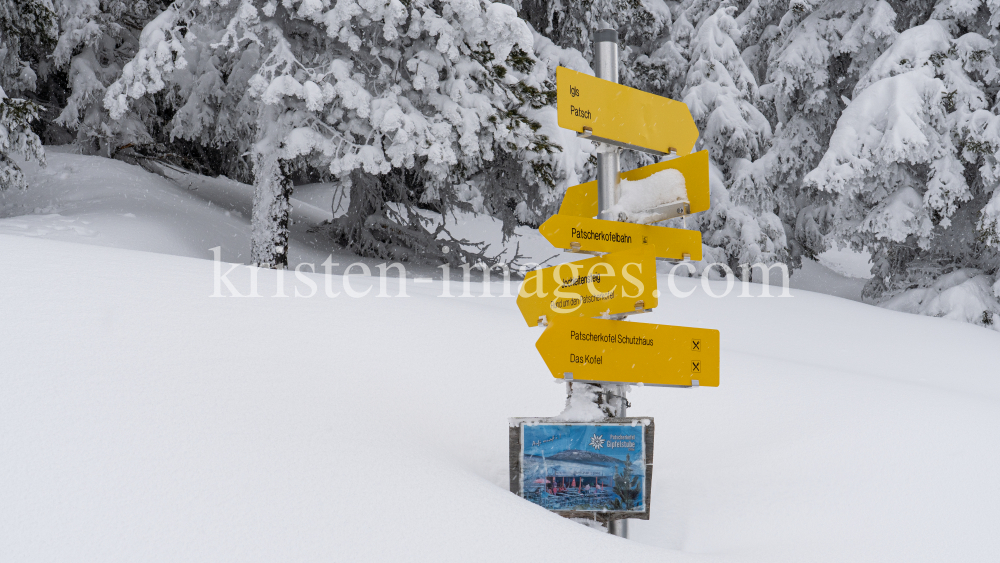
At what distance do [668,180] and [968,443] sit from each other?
275 cm

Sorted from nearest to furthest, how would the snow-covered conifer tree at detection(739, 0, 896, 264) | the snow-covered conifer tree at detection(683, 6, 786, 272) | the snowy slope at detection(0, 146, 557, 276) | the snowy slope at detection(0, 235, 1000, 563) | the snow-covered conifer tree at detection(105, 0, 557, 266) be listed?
the snowy slope at detection(0, 235, 1000, 563)
the snow-covered conifer tree at detection(105, 0, 557, 266)
the snowy slope at detection(0, 146, 557, 276)
the snow-covered conifer tree at detection(739, 0, 896, 264)
the snow-covered conifer tree at detection(683, 6, 786, 272)

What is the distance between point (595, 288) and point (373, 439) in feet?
4.21

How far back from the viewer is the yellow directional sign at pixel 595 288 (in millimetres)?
3498

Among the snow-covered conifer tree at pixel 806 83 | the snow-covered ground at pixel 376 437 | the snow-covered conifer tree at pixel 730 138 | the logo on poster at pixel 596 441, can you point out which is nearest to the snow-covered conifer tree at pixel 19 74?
the snow-covered ground at pixel 376 437

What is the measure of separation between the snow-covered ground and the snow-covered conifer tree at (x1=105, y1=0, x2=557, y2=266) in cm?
254

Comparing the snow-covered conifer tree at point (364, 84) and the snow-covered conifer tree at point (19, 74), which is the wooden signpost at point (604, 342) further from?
the snow-covered conifer tree at point (19, 74)

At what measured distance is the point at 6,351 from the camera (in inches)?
137

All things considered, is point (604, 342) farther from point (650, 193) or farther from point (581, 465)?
point (650, 193)

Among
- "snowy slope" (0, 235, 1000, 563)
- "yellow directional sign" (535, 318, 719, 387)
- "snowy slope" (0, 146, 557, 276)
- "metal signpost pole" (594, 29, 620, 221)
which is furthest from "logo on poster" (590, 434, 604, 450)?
"snowy slope" (0, 146, 557, 276)

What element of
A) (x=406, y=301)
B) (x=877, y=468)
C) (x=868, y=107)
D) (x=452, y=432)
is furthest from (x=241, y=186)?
(x=877, y=468)

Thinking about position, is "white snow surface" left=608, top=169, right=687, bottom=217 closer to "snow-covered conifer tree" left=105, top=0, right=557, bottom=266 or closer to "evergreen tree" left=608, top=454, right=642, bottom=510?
"evergreen tree" left=608, top=454, right=642, bottom=510

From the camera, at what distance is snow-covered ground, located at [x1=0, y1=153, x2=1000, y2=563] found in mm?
2773

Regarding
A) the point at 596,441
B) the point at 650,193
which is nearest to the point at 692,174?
the point at 650,193

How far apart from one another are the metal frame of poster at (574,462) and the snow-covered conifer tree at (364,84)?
17.8 ft
